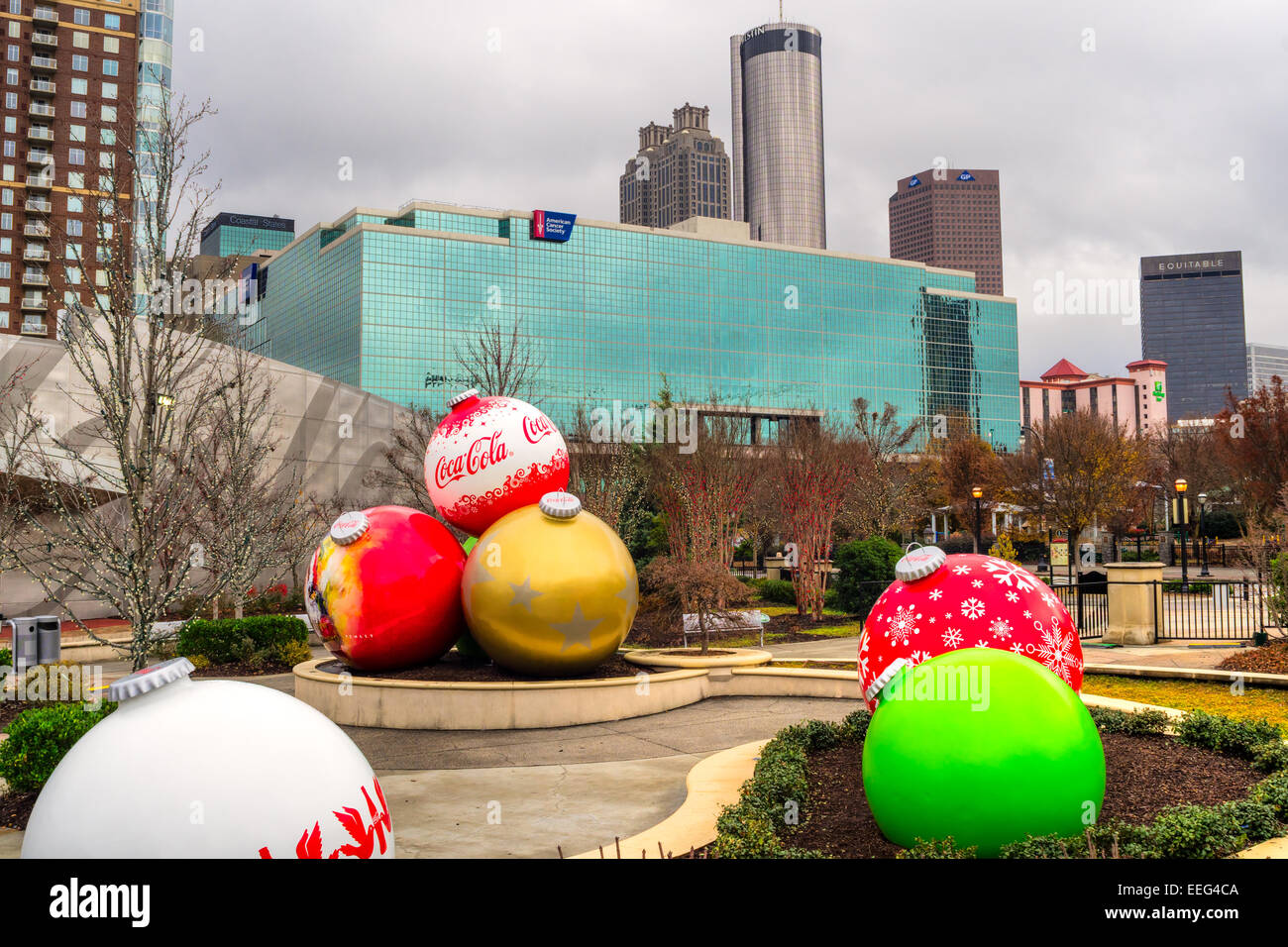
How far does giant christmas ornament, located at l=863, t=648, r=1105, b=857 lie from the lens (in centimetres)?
536

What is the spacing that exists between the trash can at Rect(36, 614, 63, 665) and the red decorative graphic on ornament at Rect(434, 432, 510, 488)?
901 centimetres

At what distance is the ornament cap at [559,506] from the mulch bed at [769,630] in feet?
30.5

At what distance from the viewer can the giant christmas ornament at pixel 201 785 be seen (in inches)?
163

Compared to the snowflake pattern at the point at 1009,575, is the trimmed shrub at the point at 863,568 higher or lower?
lower

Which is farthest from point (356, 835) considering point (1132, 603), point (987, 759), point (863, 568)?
point (863, 568)

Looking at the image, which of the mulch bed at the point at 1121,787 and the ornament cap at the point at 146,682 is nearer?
the ornament cap at the point at 146,682

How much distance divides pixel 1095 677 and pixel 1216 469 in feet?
202

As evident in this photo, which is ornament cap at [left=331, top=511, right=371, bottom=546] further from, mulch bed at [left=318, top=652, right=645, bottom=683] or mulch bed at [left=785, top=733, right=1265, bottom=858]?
mulch bed at [left=785, top=733, right=1265, bottom=858]

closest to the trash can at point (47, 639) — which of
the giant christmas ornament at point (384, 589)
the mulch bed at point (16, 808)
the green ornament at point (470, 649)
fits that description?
the giant christmas ornament at point (384, 589)

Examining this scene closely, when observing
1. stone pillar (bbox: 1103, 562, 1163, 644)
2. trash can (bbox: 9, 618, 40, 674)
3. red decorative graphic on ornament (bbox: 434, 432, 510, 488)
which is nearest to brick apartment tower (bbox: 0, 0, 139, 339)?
trash can (bbox: 9, 618, 40, 674)

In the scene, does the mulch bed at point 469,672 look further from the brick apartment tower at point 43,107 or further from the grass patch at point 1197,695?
the brick apartment tower at point 43,107

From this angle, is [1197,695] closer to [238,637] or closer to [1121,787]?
[1121,787]

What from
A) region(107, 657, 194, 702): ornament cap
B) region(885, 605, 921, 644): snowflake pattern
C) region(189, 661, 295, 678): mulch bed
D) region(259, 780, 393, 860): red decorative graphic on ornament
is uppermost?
region(107, 657, 194, 702): ornament cap
